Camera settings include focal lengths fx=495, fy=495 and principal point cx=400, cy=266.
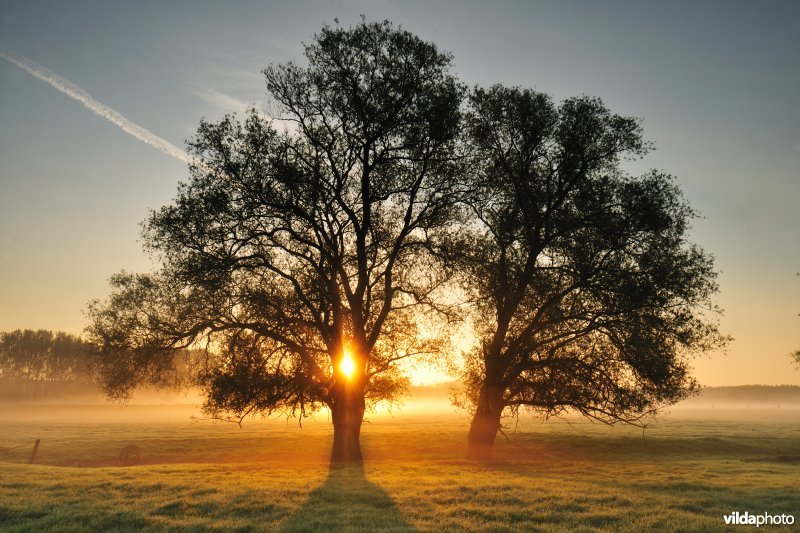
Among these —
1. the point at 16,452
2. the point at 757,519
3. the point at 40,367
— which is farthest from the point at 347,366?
the point at 40,367

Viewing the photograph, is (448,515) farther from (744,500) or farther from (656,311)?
(656,311)

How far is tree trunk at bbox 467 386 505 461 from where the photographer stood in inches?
1083

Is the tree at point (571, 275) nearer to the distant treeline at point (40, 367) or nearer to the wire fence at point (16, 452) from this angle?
the wire fence at point (16, 452)

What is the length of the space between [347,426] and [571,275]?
14350mm

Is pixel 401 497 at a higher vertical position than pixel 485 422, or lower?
lower

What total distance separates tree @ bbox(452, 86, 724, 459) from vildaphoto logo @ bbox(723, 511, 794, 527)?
12168mm

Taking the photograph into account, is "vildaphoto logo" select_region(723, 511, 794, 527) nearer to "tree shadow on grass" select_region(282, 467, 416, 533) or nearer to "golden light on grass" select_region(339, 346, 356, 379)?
"tree shadow on grass" select_region(282, 467, 416, 533)

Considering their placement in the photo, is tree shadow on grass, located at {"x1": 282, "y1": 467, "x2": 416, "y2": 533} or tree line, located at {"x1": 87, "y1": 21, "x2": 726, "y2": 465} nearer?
tree shadow on grass, located at {"x1": 282, "y1": 467, "x2": 416, "y2": 533}

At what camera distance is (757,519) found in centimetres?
1243

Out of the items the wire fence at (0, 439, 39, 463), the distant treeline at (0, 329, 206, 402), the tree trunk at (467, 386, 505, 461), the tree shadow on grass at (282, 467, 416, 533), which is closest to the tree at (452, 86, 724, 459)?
the tree trunk at (467, 386, 505, 461)

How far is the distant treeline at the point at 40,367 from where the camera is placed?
492ft

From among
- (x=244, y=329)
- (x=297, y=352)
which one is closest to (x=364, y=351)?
(x=297, y=352)

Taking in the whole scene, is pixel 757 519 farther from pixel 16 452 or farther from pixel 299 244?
pixel 16 452

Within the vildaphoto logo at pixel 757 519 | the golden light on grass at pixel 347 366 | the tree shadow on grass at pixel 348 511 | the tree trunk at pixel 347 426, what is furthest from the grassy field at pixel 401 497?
the golden light on grass at pixel 347 366
